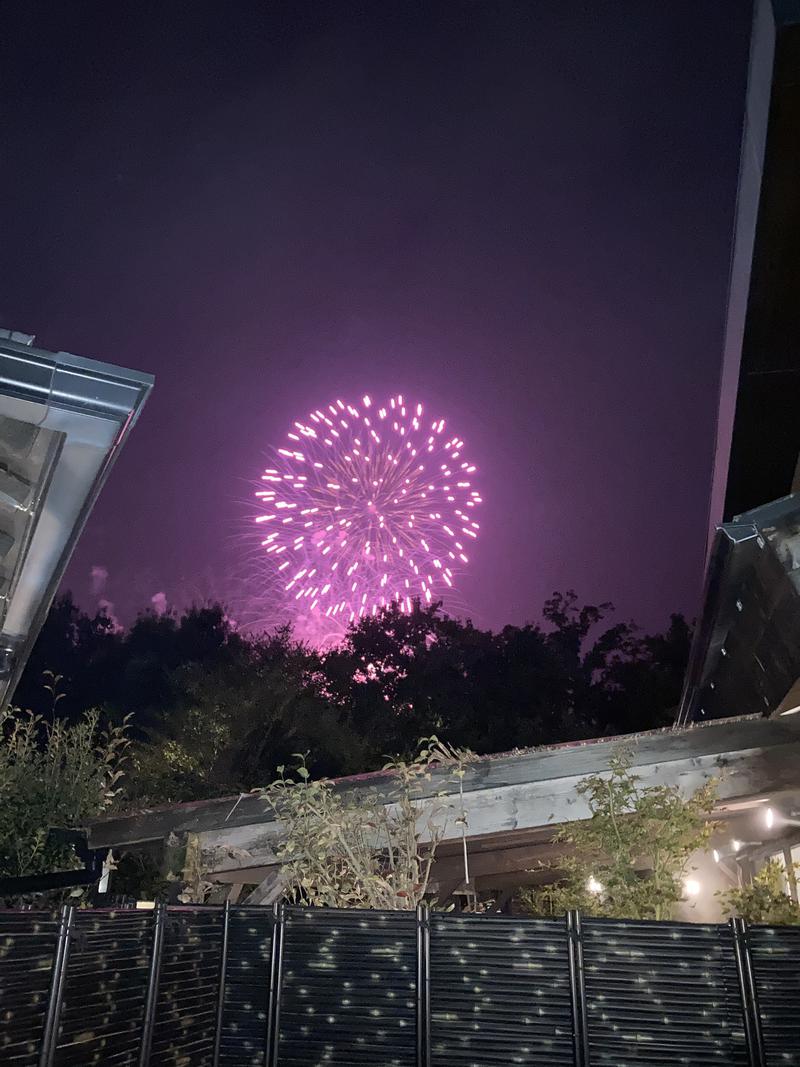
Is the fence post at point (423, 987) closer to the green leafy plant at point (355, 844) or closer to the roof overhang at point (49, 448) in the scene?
the green leafy plant at point (355, 844)

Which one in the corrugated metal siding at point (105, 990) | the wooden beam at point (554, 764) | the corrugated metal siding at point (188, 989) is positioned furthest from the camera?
the wooden beam at point (554, 764)

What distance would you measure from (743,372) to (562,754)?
11.7ft

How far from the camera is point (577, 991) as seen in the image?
4336mm

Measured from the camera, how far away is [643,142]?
4600 cm

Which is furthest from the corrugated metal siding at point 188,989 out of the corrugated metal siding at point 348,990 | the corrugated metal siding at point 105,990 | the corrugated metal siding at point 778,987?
the corrugated metal siding at point 778,987

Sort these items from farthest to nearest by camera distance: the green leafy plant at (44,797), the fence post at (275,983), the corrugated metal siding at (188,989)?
the green leafy plant at (44,797) → the fence post at (275,983) → the corrugated metal siding at (188,989)

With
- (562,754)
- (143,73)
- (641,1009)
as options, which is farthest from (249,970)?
(143,73)

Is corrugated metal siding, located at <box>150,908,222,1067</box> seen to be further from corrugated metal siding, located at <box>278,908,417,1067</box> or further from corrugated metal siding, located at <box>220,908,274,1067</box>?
corrugated metal siding, located at <box>278,908,417,1067</box>

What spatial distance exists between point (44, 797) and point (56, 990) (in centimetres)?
524

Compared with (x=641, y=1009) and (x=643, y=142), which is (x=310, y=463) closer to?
(x=641, y=1009)

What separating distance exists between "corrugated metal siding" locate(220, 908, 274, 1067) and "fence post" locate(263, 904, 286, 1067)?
4 cm

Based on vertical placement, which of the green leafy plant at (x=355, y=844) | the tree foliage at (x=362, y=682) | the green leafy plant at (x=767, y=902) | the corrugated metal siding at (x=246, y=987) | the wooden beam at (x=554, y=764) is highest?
the tree foliage at (x=362, y=682)

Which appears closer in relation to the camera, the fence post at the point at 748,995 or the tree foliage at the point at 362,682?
the fence post at the point at 748,995

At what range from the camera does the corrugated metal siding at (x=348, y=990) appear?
448cm
